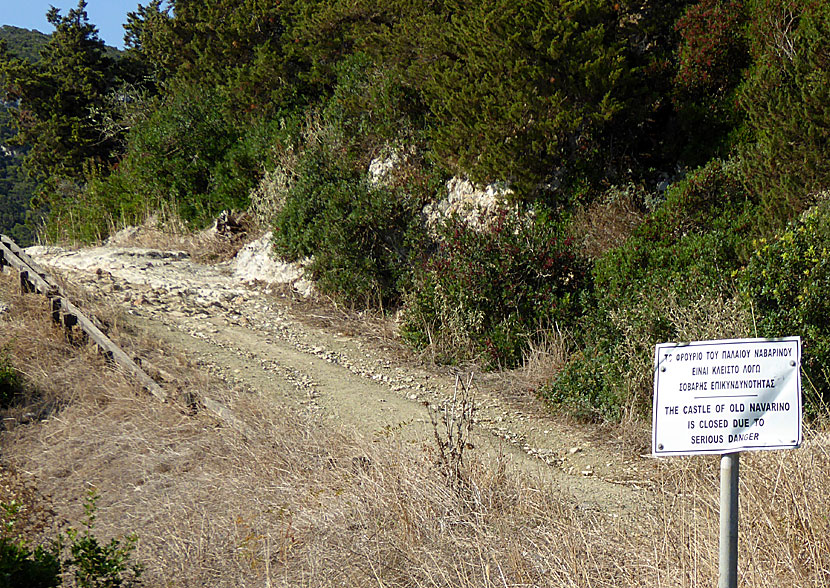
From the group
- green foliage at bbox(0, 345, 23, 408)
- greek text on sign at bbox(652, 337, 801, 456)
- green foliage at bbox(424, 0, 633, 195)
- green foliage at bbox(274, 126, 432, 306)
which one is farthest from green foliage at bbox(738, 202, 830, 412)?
green foliage at bbox(0, 345, 23, 408)

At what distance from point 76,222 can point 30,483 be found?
12880mm

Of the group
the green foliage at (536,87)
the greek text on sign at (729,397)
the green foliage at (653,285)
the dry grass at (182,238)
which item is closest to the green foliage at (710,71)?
the green foliage at (536,87)

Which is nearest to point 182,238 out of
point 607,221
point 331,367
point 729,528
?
point 331,367

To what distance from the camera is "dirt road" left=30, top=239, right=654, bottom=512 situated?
5.90 metres

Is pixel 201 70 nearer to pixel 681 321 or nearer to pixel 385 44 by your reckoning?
pixel 385 44

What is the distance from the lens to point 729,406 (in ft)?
7.84

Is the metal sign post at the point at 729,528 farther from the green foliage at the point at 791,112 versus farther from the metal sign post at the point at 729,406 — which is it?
the green foliage at the point at 791,112

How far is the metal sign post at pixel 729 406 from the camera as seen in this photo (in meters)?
2.32

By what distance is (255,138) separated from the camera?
13.6 metres

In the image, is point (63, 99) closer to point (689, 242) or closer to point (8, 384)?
point (8, 384)

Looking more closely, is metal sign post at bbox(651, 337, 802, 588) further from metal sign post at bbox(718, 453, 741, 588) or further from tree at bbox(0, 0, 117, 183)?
tree at bbox(0, 0, 117, 183)

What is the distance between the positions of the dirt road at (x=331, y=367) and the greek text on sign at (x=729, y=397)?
2.39m

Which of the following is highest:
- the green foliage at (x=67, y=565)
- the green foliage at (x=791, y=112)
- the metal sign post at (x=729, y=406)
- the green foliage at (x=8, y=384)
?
the green foliage at (x=791, y=112)

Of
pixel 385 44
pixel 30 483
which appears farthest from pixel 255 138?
pixel 30 483
